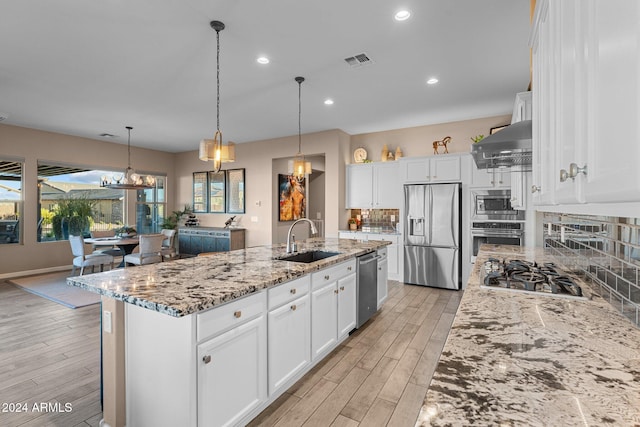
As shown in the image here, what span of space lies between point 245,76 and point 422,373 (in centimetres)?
356

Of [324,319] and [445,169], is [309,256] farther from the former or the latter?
[445,169]

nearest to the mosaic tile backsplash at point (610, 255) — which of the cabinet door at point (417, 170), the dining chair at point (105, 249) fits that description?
the cabinet door at point (417, 170)

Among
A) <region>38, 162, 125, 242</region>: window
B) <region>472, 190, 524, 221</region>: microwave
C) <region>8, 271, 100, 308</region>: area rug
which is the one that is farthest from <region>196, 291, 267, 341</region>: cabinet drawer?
<region>38, 162, 125, 242</region>: window

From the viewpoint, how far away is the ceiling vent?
326 cm

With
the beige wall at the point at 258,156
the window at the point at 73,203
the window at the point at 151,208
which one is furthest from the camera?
the window at the point at 151,208

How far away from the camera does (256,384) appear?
1.89 metres

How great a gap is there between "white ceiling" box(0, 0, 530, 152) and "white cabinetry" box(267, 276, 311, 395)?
7.11 feet

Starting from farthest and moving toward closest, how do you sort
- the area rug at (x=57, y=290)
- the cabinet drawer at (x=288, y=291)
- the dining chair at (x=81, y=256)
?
the dining chair at (x=81, y=256) < the area rug at (x=57, y=290) < the cabinet drawer at (x=288, y=291)

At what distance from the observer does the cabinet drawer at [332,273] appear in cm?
251

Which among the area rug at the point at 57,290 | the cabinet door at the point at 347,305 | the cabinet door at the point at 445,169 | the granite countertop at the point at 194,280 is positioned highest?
the cabinet door at the point at 445,169

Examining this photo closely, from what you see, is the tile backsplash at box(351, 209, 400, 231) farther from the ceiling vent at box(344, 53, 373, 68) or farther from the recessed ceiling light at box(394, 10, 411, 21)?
the recessed ceiling light at box(394, 10, 411, 21)

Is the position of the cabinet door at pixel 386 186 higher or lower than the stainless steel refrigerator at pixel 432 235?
higher

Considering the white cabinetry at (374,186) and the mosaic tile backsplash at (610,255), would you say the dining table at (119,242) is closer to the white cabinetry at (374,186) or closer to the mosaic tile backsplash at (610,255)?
the white cabinetry at (374,186)

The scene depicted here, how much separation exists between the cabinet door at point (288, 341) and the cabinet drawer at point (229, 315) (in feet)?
0.50
